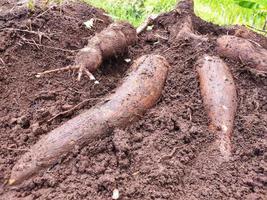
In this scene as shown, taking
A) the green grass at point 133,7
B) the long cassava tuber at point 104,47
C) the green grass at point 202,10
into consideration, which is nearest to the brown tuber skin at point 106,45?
the long cassava tuber at point 104,47

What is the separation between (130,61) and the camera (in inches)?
136

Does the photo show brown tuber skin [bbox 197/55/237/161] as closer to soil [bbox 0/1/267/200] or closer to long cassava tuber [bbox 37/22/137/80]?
soil [bbox 0/1/267/200]

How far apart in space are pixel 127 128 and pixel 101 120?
6.9 inches

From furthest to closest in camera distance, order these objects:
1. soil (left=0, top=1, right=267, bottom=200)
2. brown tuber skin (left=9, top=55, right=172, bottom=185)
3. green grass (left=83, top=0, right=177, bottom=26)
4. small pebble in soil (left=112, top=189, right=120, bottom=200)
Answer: green grass (left=83, top=0, right=177, bottom=26) < brown tuber skin (left=9, top=55, right=172, bottom=185) < soil (left=0, top=1, right=267, bottom=200) < small pebble in soil (left=112, top=189, right=120, bottom=200)

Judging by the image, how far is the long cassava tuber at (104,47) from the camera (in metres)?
2.97

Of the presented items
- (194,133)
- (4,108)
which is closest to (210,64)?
(194,133)

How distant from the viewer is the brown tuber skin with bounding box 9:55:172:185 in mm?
2516

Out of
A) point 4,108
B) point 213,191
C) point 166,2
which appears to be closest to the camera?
point 213,191

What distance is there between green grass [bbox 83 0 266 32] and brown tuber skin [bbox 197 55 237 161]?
1987 millimetres

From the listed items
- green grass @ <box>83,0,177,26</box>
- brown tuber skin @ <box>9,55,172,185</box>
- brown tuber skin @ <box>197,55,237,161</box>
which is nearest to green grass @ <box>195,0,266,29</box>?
green grass @ <box>83,0,177,26</box>

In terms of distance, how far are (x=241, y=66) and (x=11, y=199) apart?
1781 mm

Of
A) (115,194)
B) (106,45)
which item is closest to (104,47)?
(106,45)

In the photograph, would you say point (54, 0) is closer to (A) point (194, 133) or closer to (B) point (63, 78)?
(B) point (63, 78)

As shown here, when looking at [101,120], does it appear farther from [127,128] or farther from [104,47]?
[104,47]
